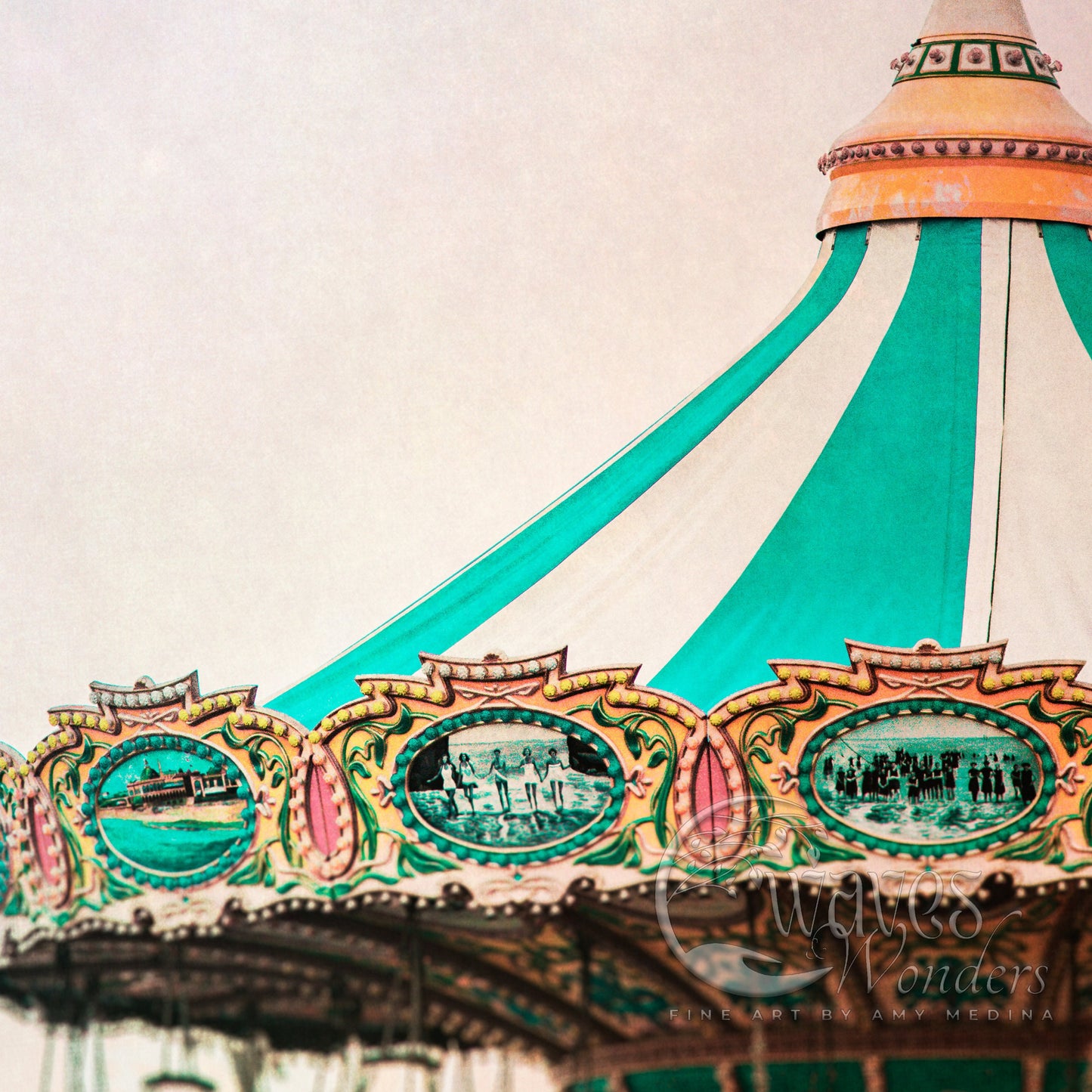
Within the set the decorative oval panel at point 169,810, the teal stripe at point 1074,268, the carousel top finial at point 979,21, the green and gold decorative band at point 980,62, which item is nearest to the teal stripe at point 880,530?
the teal stripe at point 1074,268

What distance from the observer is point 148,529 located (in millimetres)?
7211

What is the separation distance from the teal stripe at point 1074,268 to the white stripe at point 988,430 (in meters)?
0.15

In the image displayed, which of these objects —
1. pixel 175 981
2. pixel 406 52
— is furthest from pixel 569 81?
pixel 175 981

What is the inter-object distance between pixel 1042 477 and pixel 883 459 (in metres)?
0.47

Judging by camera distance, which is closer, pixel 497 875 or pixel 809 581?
pixel 497 875

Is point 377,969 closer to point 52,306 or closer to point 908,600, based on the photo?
point 908,600

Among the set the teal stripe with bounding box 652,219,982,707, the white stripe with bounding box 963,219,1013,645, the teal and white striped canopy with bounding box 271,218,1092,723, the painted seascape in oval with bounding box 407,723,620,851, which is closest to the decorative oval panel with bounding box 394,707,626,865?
the painted seascape in oval with bounding box 407,723,620,851

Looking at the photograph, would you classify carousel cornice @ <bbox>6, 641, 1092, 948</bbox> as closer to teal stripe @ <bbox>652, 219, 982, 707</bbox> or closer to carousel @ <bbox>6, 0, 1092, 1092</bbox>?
carousel @ <bbox>6, 0, 1092, 1092</bbox>

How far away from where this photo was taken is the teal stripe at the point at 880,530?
17.1 feet

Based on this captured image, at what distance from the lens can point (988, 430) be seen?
Result: 17.8ft

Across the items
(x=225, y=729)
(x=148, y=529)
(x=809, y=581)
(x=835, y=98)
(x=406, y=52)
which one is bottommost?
(x=225, y=729)

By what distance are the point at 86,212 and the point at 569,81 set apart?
78.8 inches

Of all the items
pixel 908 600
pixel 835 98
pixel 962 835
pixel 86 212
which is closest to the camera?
pixel 962 835

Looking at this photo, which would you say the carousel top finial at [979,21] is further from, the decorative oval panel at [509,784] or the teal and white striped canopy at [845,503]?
the decorative oval panel at [509,784]
